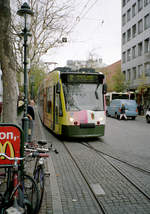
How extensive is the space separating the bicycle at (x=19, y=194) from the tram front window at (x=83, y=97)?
754cm

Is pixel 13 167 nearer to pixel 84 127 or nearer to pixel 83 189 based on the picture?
pixel 83 189

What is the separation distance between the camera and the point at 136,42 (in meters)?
43.6

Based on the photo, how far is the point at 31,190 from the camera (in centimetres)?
377

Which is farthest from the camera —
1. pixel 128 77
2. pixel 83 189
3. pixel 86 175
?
pixel 128 77

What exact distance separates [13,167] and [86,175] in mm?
2849

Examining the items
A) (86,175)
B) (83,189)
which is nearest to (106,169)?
(86,175)

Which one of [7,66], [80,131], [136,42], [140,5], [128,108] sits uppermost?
[140,5]

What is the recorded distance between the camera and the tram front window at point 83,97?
11344 mm

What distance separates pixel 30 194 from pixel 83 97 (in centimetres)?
796

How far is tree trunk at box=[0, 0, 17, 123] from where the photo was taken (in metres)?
6.50

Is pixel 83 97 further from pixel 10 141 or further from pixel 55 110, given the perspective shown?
pixel 10 141

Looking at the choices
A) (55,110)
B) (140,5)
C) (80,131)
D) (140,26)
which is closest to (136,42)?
(140,26)

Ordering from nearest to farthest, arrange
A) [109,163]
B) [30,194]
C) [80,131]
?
[30,194] → [109,163] → [80,131]

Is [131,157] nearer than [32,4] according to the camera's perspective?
Yes
